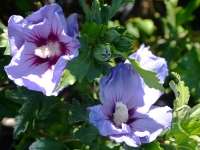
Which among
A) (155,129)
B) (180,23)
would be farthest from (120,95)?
(180,23)

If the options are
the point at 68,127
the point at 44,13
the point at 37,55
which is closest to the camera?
the point at 44,13

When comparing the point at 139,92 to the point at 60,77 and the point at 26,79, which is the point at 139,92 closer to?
the point at 60,77

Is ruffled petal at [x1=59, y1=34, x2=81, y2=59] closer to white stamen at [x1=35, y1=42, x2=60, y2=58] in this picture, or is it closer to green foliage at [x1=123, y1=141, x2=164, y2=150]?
white stamen at [x1=35, y1=42, x2=60, y2=58]

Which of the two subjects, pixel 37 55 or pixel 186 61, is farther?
pixel 186 61

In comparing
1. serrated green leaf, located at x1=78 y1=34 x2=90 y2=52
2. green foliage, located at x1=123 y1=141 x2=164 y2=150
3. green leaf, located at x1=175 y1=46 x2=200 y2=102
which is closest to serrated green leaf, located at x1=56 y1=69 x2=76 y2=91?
serrated green leaf, located at x1=78 y1=34 x2=90 y2=52

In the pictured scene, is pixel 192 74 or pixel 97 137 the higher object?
pixel 97 137

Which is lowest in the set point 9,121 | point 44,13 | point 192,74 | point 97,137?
point 9,121

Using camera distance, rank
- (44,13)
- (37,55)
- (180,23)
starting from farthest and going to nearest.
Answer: (180,23) < (37,55) < (44,13)

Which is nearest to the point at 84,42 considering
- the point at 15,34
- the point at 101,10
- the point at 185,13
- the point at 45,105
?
the point at 101,10
